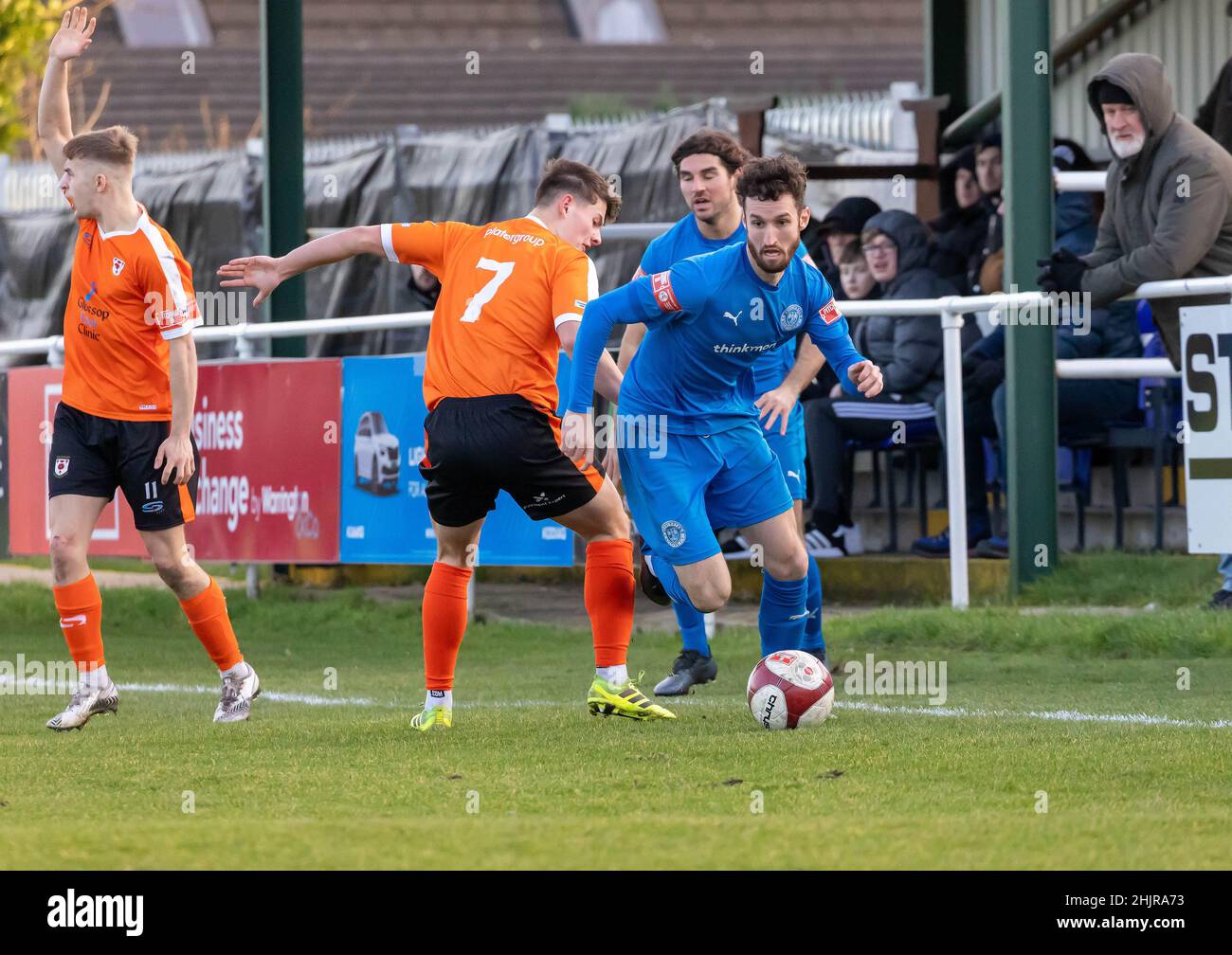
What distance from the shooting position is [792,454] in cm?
820

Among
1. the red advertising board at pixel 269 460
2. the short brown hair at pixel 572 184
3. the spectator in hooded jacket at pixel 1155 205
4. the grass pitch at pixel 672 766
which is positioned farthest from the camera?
the red advertising board at pixel 269 460

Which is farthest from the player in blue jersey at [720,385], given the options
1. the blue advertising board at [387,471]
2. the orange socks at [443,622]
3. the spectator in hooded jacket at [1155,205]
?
the blue advertising board at [387,471]

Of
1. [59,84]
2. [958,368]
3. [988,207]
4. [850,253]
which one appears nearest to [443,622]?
[59,84]

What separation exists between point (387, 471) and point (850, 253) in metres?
2.99

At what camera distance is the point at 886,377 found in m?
10.9

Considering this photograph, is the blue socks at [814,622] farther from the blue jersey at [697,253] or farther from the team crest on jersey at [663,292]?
the team crest on jersey at [663,292]

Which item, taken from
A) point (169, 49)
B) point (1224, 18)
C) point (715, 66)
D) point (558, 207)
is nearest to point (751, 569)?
point (558, 207)

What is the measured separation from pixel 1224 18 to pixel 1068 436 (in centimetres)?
587

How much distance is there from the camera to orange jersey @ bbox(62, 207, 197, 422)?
7270mm

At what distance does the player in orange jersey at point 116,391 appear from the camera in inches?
286

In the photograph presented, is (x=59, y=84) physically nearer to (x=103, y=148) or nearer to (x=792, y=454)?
(x=103, y=148)

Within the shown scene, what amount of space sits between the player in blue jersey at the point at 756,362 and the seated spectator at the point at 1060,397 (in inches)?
102

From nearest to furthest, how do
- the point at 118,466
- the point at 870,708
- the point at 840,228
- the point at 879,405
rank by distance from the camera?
1. the point at 118,466
2. the point at 870,708
3. the point at 879,405
4. the point at 840,228

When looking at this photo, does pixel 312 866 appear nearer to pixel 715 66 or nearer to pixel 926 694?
pixel 926 694
